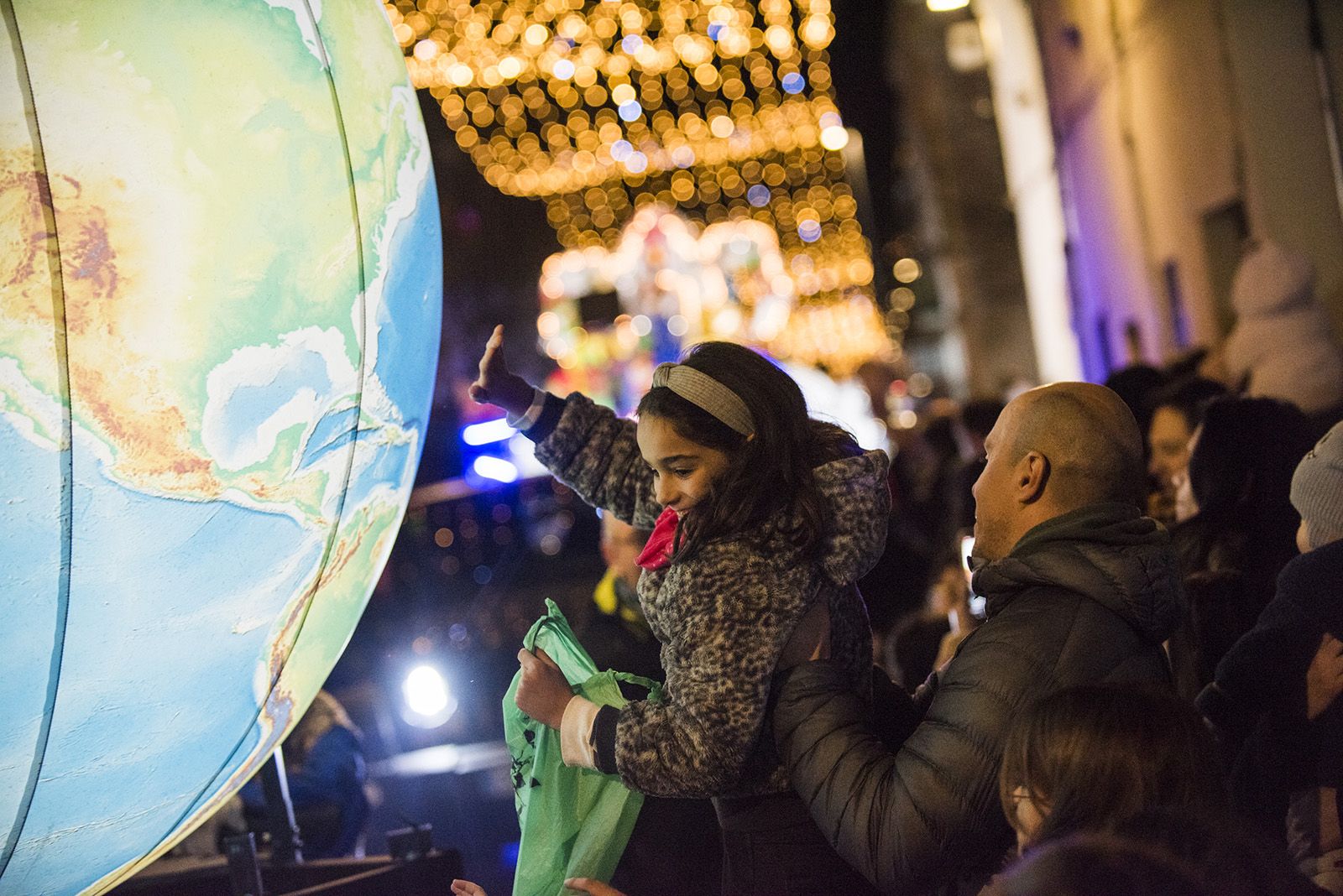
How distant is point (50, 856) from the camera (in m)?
2.20

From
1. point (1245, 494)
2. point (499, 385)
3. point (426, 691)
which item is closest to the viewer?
point (499, 385)

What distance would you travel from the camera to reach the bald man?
217cm

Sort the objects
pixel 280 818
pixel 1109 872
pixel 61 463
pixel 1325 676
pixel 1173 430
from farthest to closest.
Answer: pixel 1173 430 → pixel 280 818 → pixel 1325 676 → pixel 61 463 → pixel 1109 872

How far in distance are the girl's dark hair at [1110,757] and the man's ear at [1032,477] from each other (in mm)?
476

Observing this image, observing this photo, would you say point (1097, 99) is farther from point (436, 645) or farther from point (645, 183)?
point (645, 183)

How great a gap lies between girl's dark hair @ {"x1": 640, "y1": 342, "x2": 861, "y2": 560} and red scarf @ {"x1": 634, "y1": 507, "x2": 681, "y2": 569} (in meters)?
0.05

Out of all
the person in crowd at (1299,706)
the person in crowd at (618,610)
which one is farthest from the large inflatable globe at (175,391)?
the person in crowd at (1299,706)

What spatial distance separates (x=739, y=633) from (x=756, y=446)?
393 mm

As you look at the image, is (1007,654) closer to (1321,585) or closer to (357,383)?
(1321,585)

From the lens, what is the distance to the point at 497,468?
5750 millimetres

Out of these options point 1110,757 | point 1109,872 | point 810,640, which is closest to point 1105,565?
point 1110,757

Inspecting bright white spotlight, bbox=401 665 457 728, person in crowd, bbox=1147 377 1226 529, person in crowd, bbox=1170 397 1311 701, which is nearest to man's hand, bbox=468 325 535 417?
bright white spotlight, bbox=401 665 457 728

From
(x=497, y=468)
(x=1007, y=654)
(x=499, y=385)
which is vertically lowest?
(x=1007, y=654)

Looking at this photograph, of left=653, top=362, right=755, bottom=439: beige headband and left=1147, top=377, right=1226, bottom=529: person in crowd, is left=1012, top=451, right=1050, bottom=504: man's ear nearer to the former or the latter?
left=653, top=362, right=755, bottom=439: beige headband
